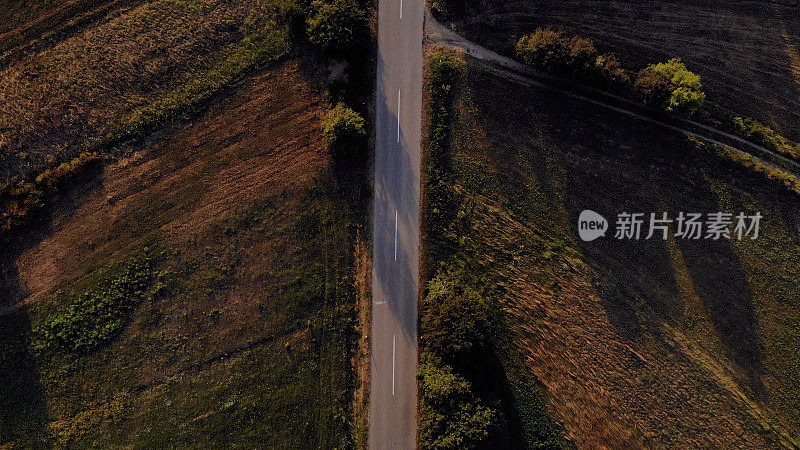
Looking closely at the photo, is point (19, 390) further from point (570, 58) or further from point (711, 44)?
point (711, 44)

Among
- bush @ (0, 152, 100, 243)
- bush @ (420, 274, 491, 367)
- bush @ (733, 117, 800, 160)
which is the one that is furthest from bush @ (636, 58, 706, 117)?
bush @ (0, 152, 100, 243)

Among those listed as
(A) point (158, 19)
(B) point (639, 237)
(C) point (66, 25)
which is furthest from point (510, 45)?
(C) point (66, 25)

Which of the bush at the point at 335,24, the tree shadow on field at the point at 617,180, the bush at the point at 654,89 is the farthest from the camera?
the tree shadow on field at the point at 617,180

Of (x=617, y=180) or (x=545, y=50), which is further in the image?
(x=617, y=180)

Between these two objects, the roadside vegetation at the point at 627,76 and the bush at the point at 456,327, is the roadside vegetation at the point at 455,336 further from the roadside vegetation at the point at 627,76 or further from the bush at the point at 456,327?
the roadside vegetation at the point at 627,76

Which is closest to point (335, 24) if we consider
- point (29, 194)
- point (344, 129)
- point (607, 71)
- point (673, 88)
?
point (344, 129)

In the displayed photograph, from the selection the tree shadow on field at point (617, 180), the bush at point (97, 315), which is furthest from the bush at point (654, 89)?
the bush at point (97, 315)

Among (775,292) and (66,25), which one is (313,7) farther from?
(775,292)
